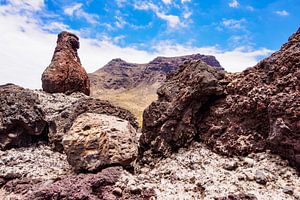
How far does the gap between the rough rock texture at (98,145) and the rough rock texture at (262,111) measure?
8.95ft

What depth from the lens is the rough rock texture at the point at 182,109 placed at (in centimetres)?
1060

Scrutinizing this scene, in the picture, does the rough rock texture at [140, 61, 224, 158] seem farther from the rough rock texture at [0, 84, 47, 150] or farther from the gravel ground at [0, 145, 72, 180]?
the rough rock texture at [0, 84, 47, 150]

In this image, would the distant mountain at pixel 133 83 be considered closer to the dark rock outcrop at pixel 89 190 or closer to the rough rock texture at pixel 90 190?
the rough rock texture at pixel 90 190

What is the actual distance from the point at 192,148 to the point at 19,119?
7875 mm

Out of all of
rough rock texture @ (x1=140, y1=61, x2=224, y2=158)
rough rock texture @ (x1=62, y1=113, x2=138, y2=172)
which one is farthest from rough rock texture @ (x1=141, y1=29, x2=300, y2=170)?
rough rock texture @ (x1=62, y1=113, x2=138, y2=172)

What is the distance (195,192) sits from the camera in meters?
8.20

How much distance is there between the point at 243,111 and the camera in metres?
9.87

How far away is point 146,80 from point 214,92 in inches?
6639

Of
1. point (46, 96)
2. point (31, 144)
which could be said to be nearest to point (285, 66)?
point (31, 144)

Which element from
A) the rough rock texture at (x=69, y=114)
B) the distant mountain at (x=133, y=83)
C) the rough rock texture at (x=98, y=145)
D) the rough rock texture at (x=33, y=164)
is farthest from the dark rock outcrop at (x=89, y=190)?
the distant mountain at (x=133, y=83)

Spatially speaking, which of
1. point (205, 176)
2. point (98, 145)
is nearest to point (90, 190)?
point (98, 145)

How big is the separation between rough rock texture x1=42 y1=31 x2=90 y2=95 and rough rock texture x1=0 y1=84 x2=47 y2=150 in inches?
208

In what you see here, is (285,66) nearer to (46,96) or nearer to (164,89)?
(164,89)

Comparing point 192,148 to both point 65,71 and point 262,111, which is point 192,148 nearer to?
point 262,111
